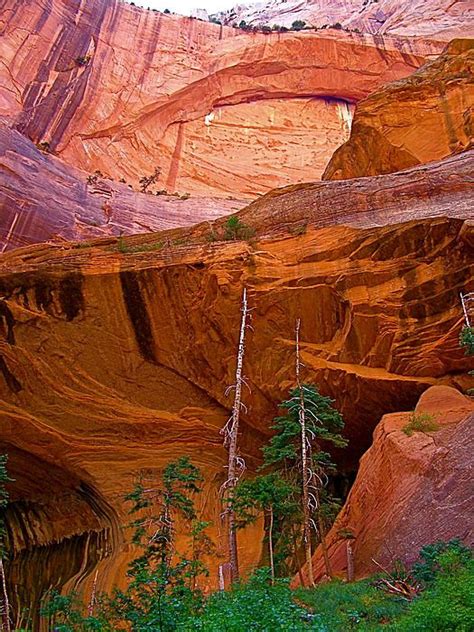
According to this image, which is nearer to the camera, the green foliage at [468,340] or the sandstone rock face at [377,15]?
the green foliage at [468,340]

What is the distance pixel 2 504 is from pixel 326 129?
42.1m

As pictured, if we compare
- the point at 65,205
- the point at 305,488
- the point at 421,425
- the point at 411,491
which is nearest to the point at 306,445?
the point at 305,488

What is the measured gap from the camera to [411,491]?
12430 mm

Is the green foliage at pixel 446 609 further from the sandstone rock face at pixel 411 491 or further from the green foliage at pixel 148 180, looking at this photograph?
the green foliage at pixel 148 180

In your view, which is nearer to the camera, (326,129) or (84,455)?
(84,455)

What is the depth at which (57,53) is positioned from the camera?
4306 centimetres

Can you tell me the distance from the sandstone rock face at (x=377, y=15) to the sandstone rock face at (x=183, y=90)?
4.94 meters

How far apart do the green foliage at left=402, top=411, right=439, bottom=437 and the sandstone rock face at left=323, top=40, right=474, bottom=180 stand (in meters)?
12.7

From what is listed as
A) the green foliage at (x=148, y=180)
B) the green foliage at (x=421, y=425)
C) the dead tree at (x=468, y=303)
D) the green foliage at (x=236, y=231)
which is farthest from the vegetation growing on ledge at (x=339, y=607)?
the green foliage at (x=148, y=180)

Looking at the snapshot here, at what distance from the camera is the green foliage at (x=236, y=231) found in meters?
20.4

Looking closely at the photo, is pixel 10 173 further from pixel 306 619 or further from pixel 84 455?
pixel 306 619

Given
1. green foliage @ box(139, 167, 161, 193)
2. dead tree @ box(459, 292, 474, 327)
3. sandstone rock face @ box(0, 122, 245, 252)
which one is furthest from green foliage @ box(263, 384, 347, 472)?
green foliage @ box(139, 167, 161, 193)

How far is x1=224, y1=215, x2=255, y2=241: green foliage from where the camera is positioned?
66.8 ft

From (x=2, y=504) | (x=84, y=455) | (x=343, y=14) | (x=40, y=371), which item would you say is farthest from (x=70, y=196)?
(x=343, y=14)
